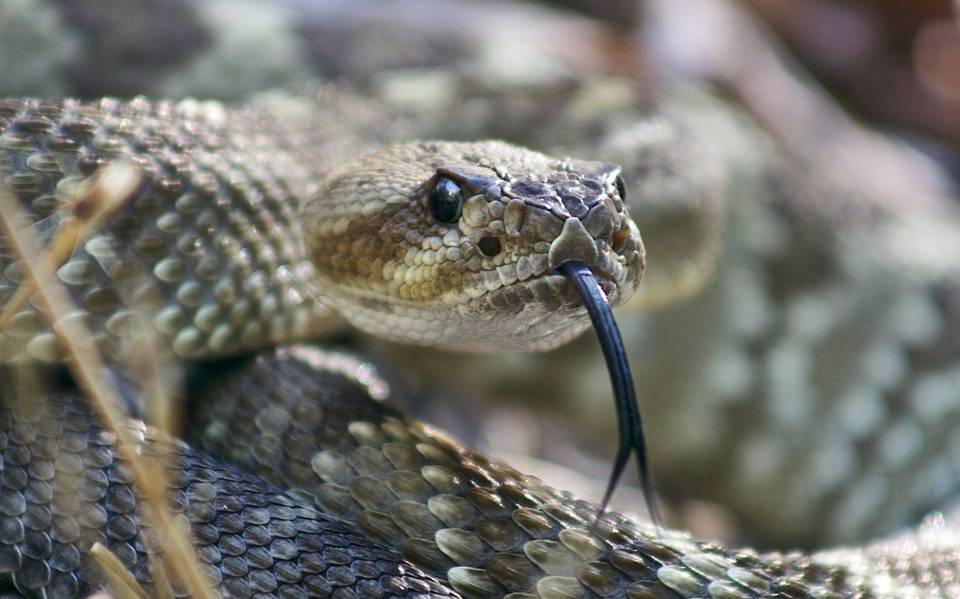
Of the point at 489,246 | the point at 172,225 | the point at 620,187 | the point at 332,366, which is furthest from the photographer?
the point at 332,366

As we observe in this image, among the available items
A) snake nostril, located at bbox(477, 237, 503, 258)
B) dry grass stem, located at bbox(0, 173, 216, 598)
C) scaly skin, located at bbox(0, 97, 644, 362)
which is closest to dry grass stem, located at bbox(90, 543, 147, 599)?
dry grass stem, located at bbox(0, 173, 216, 598)

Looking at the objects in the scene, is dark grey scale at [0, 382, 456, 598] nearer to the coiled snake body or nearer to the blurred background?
the coiled snake body

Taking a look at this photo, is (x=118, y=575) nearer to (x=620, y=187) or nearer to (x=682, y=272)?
(x=620, y=187)

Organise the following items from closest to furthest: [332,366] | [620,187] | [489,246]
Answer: [489,246] < [620,187] < [332,366]

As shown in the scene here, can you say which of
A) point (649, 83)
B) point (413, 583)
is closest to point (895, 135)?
point (649, 83)

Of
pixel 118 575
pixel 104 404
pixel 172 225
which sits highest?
pixel 172 225

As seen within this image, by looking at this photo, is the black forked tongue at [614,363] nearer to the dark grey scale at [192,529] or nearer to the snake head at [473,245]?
the snake head at [473,245]

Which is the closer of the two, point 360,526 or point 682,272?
point 360,526

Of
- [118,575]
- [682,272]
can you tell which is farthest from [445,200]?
[682,272]
